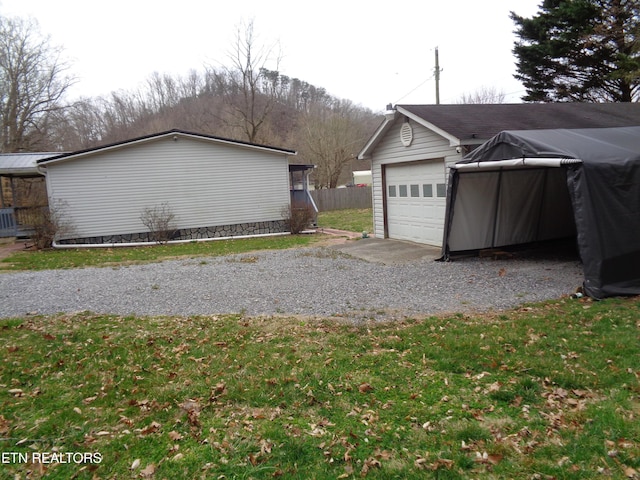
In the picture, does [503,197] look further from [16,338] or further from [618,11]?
[618,11]

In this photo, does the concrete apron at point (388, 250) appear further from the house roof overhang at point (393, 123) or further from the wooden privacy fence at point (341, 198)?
the wooden privacy fence at point (341, 198)

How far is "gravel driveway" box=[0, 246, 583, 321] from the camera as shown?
6.72 metres

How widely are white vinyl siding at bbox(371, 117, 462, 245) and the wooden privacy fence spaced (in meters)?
16.4

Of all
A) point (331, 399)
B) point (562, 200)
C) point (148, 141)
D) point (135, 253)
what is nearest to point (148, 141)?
point (148, 141)

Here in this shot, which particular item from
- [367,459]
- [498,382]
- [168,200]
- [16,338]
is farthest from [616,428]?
[168,200]

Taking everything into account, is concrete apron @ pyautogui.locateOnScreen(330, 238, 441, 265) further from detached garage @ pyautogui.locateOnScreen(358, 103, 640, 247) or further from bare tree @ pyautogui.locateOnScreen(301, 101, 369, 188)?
bare tree @ pyautogui.locateOnScreen(301, 101, 369, 188)

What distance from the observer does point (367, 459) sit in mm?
2994

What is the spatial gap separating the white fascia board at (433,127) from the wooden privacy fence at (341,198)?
62.4 ft

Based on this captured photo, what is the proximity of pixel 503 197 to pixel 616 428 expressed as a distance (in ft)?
26.7

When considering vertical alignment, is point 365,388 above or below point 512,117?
below

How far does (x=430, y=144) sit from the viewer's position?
36.8 feet

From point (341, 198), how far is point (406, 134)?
19.1 meters

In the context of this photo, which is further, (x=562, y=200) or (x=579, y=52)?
(x=579, y=52)

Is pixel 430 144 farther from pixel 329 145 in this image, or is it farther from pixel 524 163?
pixel 329 145
